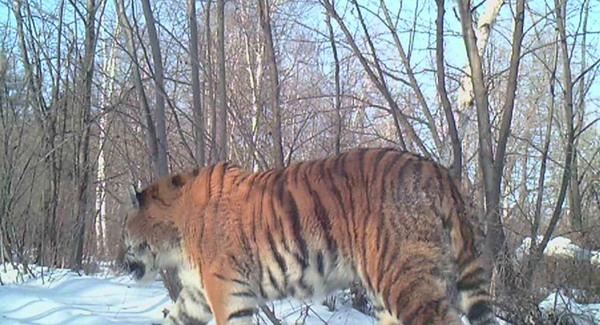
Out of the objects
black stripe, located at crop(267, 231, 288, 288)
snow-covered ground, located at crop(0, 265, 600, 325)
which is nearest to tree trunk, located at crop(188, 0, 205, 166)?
snow-covered ground, located at crop(0, 265, 600, 325)

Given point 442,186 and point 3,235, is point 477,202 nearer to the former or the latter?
point 442,186

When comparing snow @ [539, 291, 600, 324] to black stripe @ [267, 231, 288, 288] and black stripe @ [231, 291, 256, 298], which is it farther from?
black stripe @ [231, 291, 256, 298]

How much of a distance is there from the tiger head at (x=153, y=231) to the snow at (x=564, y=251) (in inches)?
109

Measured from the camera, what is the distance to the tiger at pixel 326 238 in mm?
3664

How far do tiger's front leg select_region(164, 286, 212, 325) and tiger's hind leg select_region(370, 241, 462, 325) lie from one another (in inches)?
51.7

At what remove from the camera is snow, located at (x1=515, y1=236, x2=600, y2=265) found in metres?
6.00

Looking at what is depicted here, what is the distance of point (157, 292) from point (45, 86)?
3387 mm

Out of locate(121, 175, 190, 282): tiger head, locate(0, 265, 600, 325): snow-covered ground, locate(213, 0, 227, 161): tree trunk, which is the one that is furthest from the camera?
locate(213, 0, 227, 161): tree trunk

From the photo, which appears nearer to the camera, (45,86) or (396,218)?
(396,218)

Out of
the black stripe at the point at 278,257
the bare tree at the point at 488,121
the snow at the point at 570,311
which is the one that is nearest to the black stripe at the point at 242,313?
the black stripe at the point at 278,257

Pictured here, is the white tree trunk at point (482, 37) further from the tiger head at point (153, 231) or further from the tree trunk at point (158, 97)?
the tiger head at point (153, 231)

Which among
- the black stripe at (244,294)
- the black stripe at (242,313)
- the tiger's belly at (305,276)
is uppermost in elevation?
the tiger's belly at (305,276)

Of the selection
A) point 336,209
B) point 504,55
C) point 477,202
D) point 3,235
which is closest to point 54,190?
point 3,235

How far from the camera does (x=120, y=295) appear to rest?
616 cm
